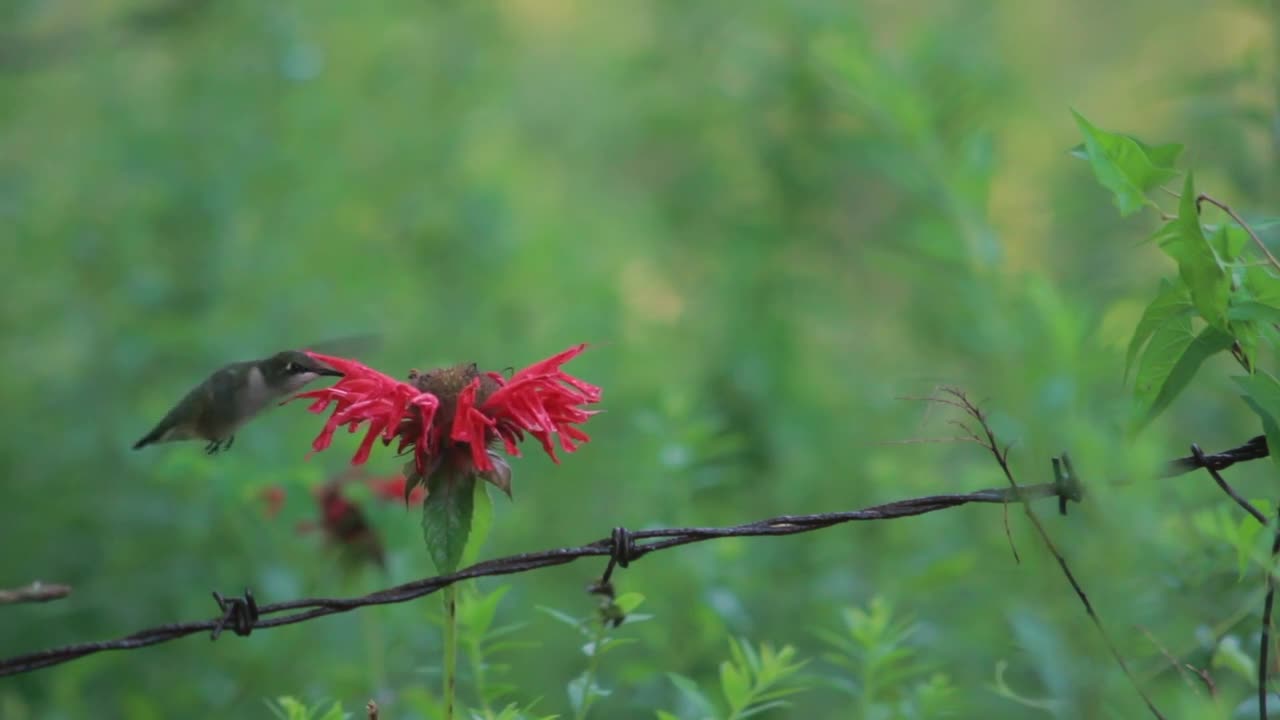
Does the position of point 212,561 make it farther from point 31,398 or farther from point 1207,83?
point 1207,83

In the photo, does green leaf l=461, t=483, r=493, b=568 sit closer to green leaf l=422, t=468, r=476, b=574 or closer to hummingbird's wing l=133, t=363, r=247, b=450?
green leaf l=422, t=468, r=476, b=574

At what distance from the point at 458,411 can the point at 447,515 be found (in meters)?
0.11

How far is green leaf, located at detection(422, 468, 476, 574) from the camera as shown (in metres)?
1.21

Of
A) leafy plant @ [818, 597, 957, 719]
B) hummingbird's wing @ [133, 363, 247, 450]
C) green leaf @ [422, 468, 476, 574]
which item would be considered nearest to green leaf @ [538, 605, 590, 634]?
green leaf @ [422, 468, 476, 574]

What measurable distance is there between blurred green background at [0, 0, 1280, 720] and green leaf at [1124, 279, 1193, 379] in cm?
29

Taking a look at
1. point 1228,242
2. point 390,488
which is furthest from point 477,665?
point 1228,242

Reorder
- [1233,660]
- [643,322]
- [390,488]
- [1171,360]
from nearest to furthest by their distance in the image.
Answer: [1171,360] < [1233,660] < [390,488] < [643,322]

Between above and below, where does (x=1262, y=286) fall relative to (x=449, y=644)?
above

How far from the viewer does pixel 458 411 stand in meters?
1.26

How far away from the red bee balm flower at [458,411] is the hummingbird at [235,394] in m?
0.15

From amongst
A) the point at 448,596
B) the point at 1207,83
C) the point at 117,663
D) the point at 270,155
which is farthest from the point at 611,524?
the point at 448,596

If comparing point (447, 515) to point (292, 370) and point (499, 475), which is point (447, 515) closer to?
point (499, 475)

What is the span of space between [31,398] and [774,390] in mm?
2181

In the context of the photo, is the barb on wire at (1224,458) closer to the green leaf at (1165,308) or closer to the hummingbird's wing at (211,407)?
the green leaf at (1165,308)
